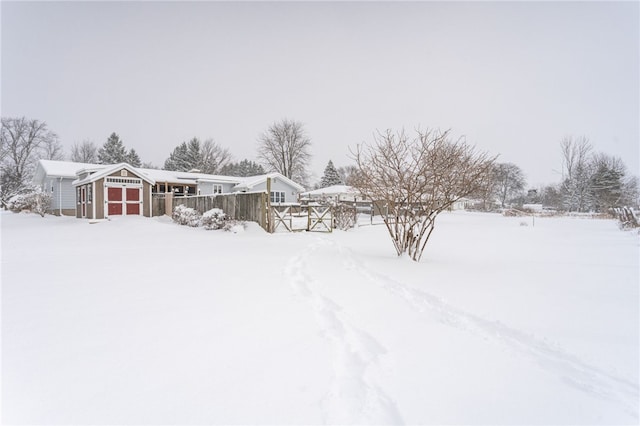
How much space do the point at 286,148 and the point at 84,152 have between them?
31.5 metres

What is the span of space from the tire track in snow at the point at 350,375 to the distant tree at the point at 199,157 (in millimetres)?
42431

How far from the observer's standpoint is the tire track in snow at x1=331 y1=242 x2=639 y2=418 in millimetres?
1912

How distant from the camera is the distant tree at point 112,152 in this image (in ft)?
126

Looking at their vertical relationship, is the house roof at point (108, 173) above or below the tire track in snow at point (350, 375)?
above

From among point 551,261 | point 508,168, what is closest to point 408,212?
point 551,261

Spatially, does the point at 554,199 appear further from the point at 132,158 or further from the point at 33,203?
the point at 132,158

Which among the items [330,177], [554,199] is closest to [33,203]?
[330,177]

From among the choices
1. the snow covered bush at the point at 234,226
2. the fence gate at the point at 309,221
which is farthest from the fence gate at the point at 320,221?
the snow covered bush at the point at 234,226

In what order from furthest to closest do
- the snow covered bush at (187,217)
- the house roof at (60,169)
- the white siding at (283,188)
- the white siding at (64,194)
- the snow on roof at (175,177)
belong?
the white siding at (283,188)
the snow on roof at (175,177)
the white siding at (64,194)
the house roof at (60,169)
the snow covered bush at (187,217)

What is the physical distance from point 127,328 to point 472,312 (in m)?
3.63

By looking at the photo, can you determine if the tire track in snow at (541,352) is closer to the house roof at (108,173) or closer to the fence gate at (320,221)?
the fence gate at (320,221)

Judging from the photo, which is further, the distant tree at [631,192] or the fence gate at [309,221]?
the distant tree at [631,192]

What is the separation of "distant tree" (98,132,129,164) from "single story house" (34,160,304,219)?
1514 centimetres

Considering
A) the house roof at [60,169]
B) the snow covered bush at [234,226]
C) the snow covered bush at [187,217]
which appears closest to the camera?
the snow covered bush at [234,226]
